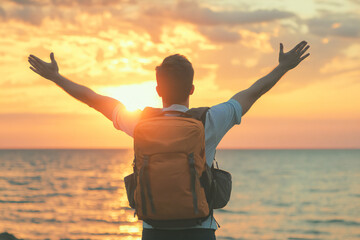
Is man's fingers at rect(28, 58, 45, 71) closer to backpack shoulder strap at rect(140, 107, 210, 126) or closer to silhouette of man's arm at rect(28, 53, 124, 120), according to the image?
silhouette of man's arm at rect(28, 53, 124, 120)

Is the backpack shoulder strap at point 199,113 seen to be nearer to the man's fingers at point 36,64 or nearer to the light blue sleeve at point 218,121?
the light blue sleeve at point 218,121

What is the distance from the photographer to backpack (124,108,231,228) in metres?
2.51

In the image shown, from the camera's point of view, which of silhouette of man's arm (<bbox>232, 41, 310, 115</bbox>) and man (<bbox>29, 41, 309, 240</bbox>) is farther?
silhouette of man's arm (<bbox>232, 41, 310, 115</bbox>)

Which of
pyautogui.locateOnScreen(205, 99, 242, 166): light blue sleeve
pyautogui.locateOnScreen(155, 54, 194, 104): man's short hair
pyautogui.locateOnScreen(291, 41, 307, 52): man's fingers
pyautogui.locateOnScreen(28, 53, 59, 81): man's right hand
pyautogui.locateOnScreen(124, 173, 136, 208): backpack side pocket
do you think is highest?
pyautogui.locateOnScreen(291, 41, 307, 52): man's fingers

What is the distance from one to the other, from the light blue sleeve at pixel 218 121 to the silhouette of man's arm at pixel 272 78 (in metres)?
0.09

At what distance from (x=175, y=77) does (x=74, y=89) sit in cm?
81

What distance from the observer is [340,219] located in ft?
82.7

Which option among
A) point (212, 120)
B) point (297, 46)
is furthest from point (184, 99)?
point (297, 46)

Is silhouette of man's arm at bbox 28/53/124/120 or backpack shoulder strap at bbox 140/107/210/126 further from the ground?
silhouette of man's arm at bbox 28/53/124/120

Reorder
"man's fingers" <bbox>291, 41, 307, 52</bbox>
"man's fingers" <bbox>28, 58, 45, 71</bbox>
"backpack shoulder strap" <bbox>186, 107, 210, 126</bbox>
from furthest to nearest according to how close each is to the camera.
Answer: "man's fingers" <bbox>28, 58, 45, 71</bbox>
"man's fingers" <bbox>291, 41, 307, 52</bbox>
"backpack shoulder strap" <bbox>186, 107, 210, 126</bbox>

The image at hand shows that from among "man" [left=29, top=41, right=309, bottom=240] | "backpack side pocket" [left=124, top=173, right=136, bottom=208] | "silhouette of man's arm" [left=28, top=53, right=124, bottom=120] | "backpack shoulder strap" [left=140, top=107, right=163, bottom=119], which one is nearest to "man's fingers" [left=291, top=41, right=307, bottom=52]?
"man" [left=29, top=41, right=309, bottom=240]

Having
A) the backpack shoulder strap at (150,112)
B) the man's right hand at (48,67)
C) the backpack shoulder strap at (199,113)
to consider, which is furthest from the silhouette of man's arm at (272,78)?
the man's right hand at (48,67)

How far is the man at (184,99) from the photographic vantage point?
2.59 meters

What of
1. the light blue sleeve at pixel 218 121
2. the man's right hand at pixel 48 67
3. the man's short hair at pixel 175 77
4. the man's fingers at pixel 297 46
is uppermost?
the man's fingers at pixel 297 46
